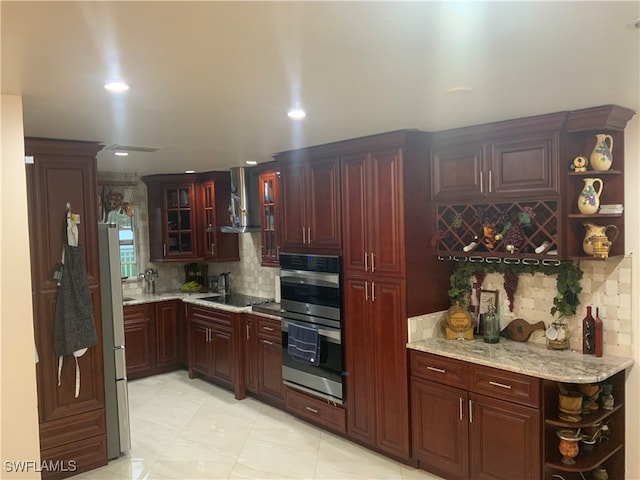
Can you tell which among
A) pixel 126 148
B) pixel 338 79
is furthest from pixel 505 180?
pixel 126 148

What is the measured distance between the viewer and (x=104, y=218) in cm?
582

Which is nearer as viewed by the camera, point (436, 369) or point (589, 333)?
point (589, 333)

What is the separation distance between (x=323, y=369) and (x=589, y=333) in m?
1.98

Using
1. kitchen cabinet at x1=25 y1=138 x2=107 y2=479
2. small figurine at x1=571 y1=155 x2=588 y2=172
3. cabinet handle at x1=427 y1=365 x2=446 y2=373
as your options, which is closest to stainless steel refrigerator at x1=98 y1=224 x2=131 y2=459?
kitchen cabinet at x1=25 y1=138 x2=107 y2=479

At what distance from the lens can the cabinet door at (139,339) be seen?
18.4 feet

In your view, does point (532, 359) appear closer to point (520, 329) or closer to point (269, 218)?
point (520, 329)

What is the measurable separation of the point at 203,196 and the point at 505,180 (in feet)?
12.7

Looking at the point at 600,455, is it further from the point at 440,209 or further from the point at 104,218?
the point at 104,218

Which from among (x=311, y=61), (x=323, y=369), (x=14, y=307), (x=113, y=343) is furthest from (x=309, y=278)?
(x=311, y=61)

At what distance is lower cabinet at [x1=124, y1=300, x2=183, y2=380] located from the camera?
562cm

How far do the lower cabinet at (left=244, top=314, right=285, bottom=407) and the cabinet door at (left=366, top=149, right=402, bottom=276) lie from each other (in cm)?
143

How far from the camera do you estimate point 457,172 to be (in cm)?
354

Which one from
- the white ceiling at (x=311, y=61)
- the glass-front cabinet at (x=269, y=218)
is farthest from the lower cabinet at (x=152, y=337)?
the white ceiling at (x=311, y=61)

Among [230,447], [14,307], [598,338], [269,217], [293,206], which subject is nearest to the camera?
[14,307]
